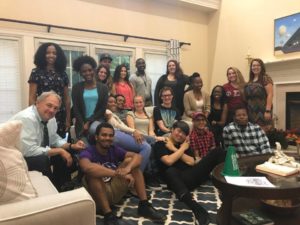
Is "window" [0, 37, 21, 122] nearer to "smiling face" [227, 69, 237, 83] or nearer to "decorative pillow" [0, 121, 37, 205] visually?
"decorative pillow" [0, 121, 37, 205]

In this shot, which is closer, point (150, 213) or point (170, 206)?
point (150, 213)

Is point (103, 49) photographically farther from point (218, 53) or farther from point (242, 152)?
point (242, 152)

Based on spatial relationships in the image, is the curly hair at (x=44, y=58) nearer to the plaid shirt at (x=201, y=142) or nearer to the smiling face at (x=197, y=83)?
the plaid shirt at (x=201, y=142)

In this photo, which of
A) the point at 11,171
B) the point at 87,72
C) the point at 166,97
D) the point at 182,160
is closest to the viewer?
the point at 11,171

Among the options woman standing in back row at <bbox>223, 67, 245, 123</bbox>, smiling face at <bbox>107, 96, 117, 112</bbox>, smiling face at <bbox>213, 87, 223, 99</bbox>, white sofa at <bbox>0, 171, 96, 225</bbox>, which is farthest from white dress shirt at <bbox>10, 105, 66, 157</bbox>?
woman standing in back row at <bbox>223, 67, 245, 123</bbox>

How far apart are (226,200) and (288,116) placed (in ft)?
11.4

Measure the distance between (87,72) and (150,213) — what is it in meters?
1.43

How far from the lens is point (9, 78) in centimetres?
375

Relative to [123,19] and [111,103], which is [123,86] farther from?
[123,19]

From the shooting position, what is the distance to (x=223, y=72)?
18.3ft

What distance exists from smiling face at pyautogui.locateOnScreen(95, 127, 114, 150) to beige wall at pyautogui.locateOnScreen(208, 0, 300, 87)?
3421 mm

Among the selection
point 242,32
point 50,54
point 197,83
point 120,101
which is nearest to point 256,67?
point 197,83

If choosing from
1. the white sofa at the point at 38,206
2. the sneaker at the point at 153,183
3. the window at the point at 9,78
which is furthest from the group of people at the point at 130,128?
the window at the point at 9,78

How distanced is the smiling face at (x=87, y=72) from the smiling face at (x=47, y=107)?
27.3 inches
